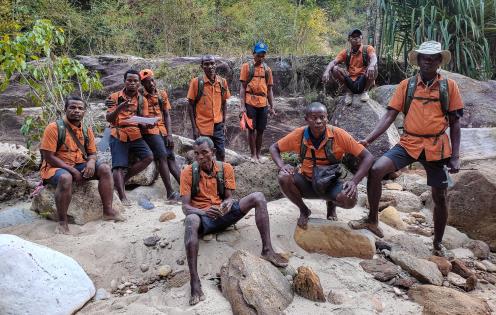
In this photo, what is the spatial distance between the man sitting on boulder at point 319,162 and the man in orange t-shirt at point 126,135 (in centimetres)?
191

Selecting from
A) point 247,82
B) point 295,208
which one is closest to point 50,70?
point 247,82

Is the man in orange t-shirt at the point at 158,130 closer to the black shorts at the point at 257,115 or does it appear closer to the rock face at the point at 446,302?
the black shorts at the point at 257,115

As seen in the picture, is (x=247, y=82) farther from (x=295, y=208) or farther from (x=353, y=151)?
(x=353, y=151)

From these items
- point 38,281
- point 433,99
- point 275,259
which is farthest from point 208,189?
point 433,99

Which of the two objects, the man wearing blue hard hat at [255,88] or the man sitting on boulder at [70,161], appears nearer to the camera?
the man sitting on boulder at [70,161]

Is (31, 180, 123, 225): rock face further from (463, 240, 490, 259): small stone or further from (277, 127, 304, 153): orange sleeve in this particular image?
(463, 240, 490, 259): small stone

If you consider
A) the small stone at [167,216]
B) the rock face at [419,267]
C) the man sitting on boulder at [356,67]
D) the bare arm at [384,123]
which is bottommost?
the rock face at [419,267]

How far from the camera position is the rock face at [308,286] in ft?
10.8

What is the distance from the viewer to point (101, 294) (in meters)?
3.50

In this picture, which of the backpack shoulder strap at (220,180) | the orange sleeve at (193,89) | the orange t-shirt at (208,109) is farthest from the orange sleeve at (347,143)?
the orange sleeve at (193,89)

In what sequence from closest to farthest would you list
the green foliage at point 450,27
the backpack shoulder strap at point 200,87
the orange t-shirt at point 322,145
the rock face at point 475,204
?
1. the orange t-shirt at point 322,145
2. the rock face at point 475,204
3. the backpack shoulder strap at point 200,87
4. the green foliage at point 450,27

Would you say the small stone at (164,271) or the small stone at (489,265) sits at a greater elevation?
the small stone at (164,271)

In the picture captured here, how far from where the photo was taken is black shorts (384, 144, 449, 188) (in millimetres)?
3895

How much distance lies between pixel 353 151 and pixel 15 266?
2.96m
